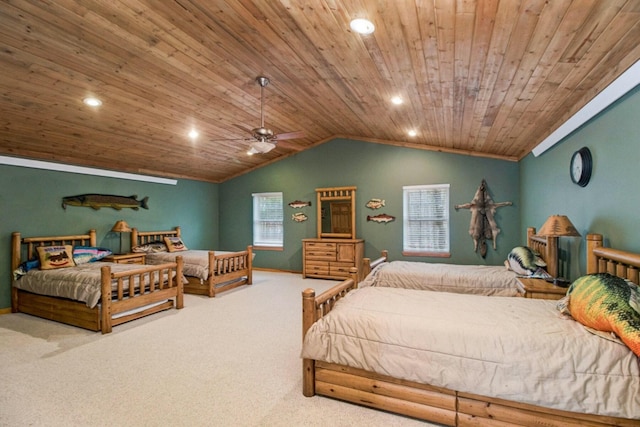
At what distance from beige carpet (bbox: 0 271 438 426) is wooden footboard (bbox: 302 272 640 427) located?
0.38 feet

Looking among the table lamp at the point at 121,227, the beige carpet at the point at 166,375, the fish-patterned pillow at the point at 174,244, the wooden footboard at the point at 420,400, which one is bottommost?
the beige carpet at the point at 166,375

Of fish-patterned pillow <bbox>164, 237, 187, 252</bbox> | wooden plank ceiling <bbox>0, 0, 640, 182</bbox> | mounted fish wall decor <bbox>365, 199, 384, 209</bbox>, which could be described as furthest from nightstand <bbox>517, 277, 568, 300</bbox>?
fish-patterned pillow <bbox>164, 237, 187, 252</bbox>

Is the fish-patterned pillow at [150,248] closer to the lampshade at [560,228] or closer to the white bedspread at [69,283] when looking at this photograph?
the white bedspread at [69,283]

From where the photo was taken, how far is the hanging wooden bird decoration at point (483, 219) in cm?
586

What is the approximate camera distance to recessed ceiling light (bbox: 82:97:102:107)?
12.4ft

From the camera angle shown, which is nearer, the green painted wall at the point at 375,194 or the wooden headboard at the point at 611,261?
the wooden headboard at the point at 611,261

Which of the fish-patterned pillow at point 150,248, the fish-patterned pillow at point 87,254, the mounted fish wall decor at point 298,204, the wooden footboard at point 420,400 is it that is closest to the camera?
the wooden footboard at point 420,400

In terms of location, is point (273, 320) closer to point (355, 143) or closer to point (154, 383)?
point (154, 383)

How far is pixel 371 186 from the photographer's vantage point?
6.86 m

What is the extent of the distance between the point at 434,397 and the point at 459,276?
2360 millimetres

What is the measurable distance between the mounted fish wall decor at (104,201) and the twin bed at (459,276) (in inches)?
199

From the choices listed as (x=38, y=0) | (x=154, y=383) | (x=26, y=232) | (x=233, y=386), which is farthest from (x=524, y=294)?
(x=26, y=232)

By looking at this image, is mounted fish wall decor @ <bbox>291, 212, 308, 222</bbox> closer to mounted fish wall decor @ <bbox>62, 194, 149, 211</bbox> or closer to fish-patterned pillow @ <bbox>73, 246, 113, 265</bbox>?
Answer: mounted fish wall decor @ <bbox>62, 194, 149, 211</bbox>

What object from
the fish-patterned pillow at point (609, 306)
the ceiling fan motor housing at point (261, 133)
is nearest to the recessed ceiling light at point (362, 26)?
the ceiling fan motor housing at point (261, 133)
